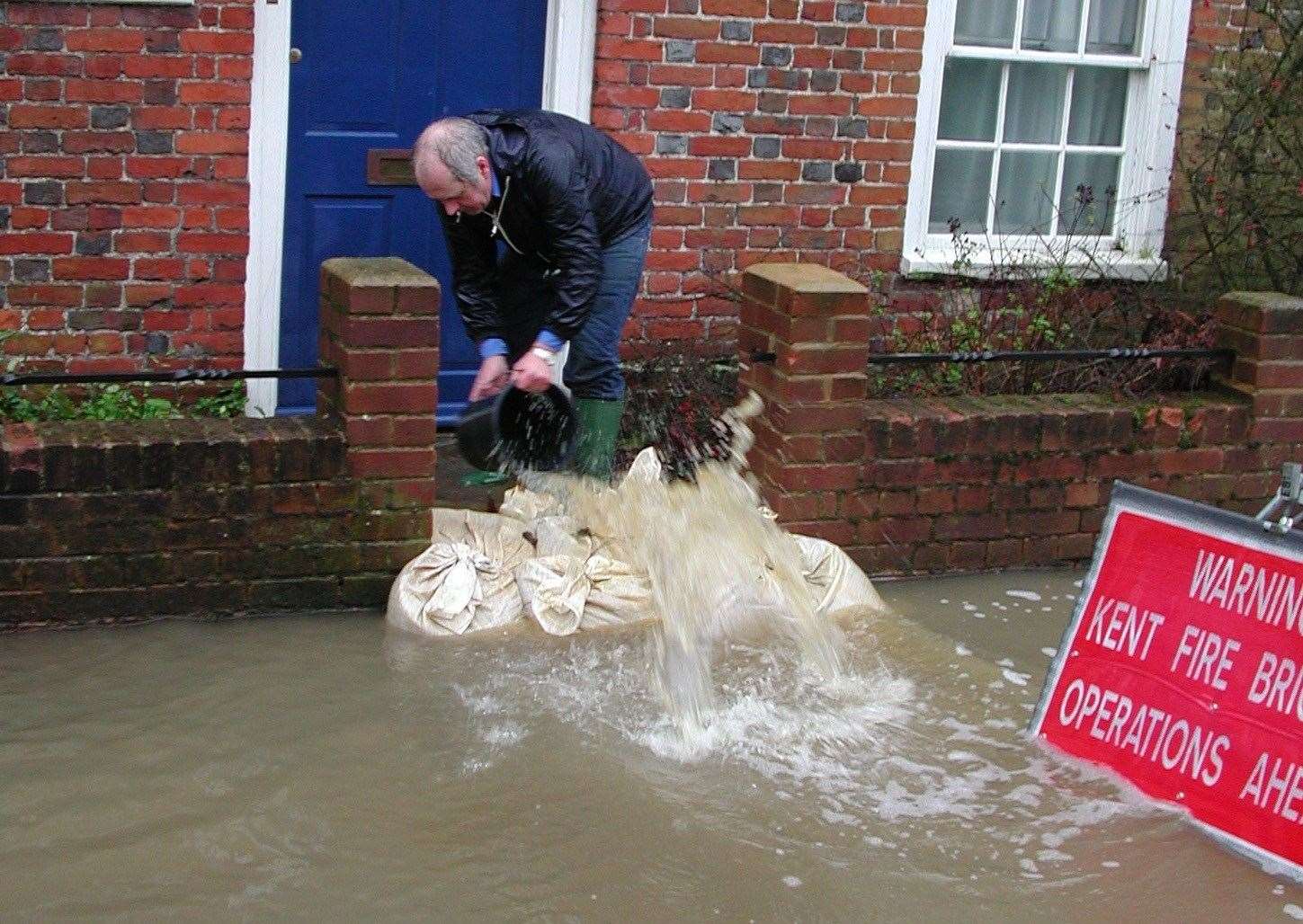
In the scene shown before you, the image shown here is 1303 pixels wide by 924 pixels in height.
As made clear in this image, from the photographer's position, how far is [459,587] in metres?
5.78

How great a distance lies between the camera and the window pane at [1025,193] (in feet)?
28.1

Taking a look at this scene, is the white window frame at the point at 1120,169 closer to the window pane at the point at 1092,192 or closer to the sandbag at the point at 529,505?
the window pane at the point at 1092,192

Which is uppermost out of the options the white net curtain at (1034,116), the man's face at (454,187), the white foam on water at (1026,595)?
the white net curtain at (1034,116)

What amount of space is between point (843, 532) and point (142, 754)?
2899 mm

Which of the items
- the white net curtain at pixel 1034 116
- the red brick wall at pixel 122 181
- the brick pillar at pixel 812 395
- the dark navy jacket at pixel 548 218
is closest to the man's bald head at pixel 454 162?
the dark navy jacket at pixel 548 218

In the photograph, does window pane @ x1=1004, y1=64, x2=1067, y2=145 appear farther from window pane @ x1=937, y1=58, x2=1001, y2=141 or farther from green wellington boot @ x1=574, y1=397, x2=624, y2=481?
green wellington boot @ x1=574, y1=397, x2=624, y2=481

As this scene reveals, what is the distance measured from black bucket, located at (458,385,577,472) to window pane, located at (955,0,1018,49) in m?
3.45

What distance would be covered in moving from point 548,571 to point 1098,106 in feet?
14.6

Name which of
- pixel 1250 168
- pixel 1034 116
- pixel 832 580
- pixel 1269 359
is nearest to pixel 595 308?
pixel 832 580

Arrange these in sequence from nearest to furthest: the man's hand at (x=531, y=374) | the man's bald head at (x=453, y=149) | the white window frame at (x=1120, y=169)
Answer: the man's bald head at (x=453, y=149)
the man's hand at (x=531, y=374)
the white window frame at (x=1120, y=169)

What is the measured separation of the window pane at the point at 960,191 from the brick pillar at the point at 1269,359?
5.36ft

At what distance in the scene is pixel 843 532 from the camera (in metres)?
6.58

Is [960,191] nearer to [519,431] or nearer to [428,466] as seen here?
[519,431]

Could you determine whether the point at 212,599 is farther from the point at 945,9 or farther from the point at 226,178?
the point at 945,9
